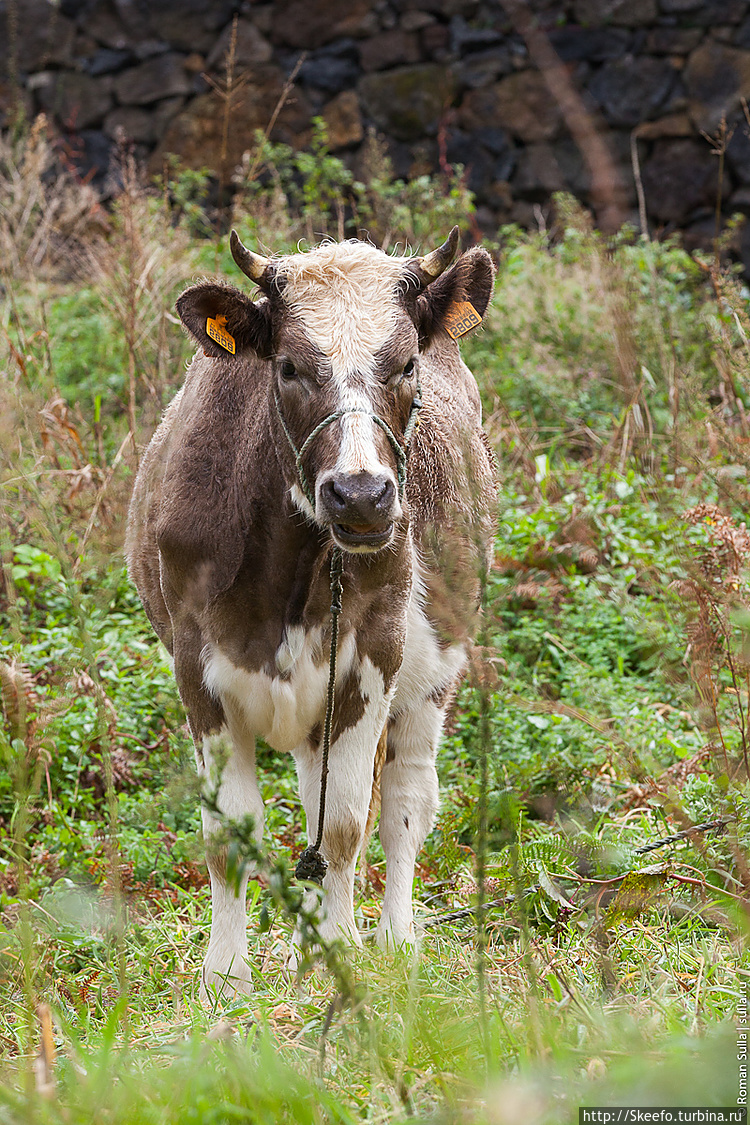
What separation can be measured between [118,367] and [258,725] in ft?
16.0

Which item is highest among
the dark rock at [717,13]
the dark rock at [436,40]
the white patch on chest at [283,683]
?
the dark rock at [436,40]

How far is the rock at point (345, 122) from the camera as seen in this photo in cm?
1108

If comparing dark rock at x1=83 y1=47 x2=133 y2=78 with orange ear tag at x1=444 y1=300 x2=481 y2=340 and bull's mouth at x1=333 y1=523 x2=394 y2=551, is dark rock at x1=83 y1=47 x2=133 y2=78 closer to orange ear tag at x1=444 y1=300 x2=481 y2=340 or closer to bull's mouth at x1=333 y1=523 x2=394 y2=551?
orange ear tag at x1=444 y1=300 x2=481 y2=340

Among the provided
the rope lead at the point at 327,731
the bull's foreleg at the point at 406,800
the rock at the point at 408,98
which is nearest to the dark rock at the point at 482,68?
the rock at the point at 408,98

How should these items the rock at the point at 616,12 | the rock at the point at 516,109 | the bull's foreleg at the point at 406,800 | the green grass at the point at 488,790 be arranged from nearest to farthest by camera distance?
the green grass at the point at 488,790 → the bull's foreleg at the point at 406,800 → the rock at the point at 616,12 → the rock at the point at 516,109

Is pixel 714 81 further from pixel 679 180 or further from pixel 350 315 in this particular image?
pixel 350 315

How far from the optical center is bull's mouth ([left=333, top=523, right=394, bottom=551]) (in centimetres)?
265

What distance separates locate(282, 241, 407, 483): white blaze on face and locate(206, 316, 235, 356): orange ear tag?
0.21 metres

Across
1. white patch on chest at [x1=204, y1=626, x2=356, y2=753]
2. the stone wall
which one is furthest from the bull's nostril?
the stone wall

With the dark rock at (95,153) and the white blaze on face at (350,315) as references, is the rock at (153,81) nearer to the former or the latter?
the dark rock at (95,153)

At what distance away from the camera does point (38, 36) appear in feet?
37.6

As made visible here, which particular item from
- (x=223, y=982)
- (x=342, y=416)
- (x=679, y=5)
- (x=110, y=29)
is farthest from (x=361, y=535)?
(x=110, y=29)

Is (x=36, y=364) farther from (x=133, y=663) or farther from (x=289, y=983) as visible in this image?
(x=289, y=983)

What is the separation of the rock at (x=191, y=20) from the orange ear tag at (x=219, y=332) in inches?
372
